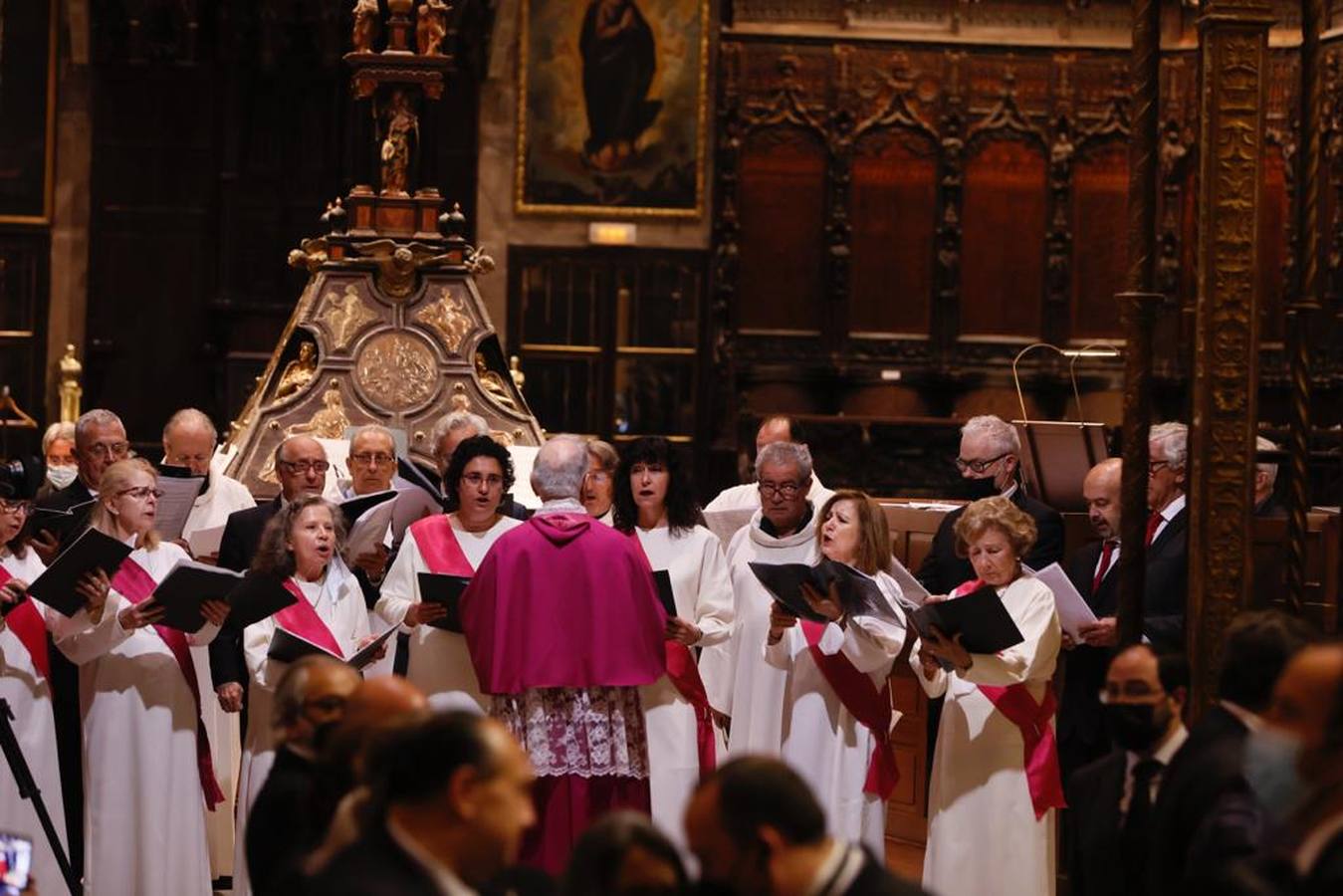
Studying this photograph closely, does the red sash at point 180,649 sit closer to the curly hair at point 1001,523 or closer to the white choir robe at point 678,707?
the white choir robe at point 678,707

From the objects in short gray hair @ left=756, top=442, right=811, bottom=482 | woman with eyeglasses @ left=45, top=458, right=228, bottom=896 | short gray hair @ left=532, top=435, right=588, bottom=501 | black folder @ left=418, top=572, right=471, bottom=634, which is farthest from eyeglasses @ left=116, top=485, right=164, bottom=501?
short gray hair @ left=756, top=442, right=811, bottom=482

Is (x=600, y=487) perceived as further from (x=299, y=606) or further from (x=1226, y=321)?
(x=1226, y=321)

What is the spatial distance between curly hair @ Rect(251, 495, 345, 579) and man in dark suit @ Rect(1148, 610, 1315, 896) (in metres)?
3.38

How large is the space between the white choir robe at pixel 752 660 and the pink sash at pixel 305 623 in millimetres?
1516

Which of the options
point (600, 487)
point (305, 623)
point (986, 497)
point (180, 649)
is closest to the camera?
point (305, 623)

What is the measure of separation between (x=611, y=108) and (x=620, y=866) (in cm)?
1444

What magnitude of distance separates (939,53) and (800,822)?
1507 cm

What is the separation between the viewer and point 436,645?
24.9 feet

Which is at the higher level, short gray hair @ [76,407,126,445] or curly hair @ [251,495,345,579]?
short gray hair @ [76,407,126,445]

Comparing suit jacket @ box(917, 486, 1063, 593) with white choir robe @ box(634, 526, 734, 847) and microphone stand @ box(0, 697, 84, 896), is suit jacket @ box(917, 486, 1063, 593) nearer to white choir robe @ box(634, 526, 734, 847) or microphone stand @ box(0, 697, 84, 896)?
white choir robe @ box(634, 526, 734, 847)

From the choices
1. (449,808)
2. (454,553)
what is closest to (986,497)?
(454,553)

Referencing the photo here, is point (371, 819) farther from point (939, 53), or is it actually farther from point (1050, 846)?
point (939, 53)

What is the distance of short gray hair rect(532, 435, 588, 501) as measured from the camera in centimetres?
724

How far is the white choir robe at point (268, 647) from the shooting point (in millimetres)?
7238
